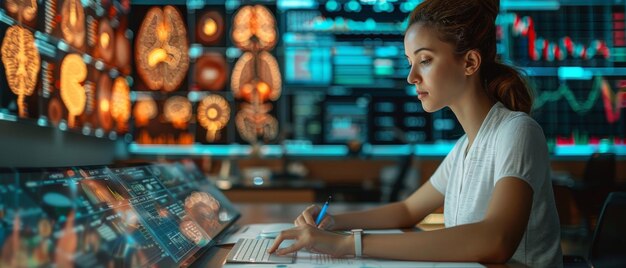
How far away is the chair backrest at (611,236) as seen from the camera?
1483 mm

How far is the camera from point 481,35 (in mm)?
1336

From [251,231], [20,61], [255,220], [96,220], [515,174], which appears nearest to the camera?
[96,220]

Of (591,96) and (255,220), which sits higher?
(591,96)

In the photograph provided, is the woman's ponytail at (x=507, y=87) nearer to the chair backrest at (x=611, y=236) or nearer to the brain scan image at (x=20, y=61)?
the chair backrest at (x=611, y=236)

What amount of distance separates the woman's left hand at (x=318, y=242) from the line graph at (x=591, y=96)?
451 centimetres

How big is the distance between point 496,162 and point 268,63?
416 centimetres

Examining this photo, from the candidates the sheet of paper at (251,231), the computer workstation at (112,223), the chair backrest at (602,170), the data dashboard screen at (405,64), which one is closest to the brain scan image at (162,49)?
the data dashboard screen at (405,64)

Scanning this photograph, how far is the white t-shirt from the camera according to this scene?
3.86 ft

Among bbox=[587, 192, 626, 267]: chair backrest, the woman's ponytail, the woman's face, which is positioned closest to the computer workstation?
the woman's face

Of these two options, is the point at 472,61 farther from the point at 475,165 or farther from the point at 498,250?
the point at 498,250

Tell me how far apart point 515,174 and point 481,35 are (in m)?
0.32

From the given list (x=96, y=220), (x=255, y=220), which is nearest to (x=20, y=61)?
(x=255, y=220)

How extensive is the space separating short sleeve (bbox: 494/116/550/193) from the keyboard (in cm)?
41

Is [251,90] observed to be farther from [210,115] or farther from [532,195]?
[532,195]
